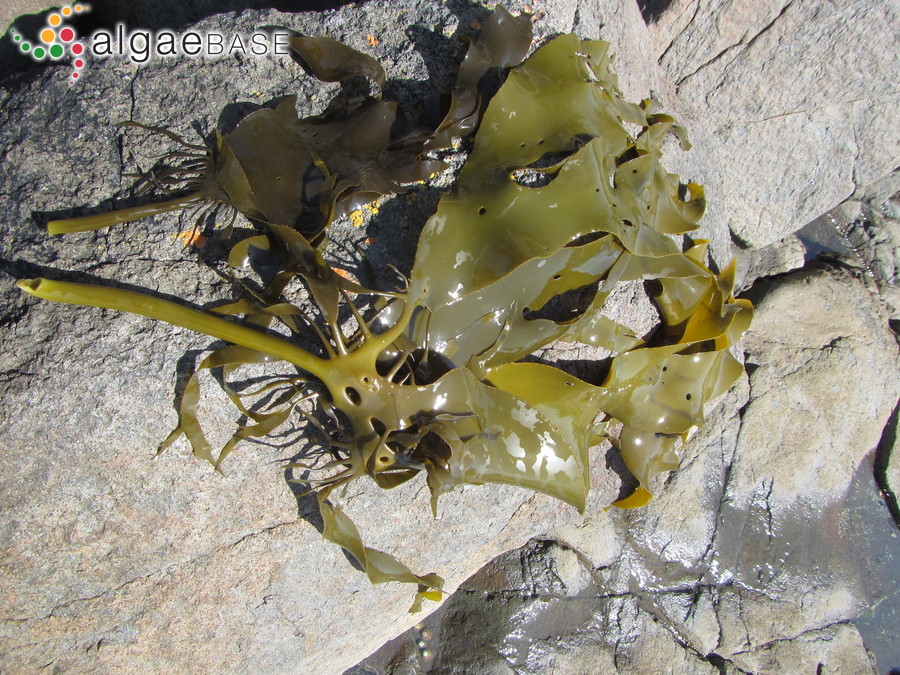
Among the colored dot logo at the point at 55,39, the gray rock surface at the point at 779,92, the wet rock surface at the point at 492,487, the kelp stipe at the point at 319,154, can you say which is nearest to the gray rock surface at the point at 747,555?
the wet rock surface at the point at 492,487

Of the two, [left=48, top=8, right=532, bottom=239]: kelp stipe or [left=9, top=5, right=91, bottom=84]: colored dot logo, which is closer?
[left=48, top=8, right=532, bottom=239]: kelp stipe

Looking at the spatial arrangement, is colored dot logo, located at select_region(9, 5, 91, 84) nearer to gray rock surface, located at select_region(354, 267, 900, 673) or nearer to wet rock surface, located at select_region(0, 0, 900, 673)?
wet rock surface, located at select_region(0, 0, 900, 673)

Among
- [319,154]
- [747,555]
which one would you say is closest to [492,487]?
[319,154]

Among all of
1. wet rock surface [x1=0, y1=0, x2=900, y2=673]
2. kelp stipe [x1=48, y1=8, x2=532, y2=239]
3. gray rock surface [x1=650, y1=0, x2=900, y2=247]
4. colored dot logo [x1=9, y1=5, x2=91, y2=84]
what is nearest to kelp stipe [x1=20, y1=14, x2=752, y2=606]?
kelp stipe [x1=48, y1=8, x2=532, y2=239]

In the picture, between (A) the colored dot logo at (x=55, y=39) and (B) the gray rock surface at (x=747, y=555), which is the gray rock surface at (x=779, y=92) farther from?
(A) the colored dot logo at (x=55, y=39)

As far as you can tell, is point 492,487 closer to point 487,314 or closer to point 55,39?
point 487,314

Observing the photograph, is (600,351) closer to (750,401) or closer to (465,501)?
(465,501)
